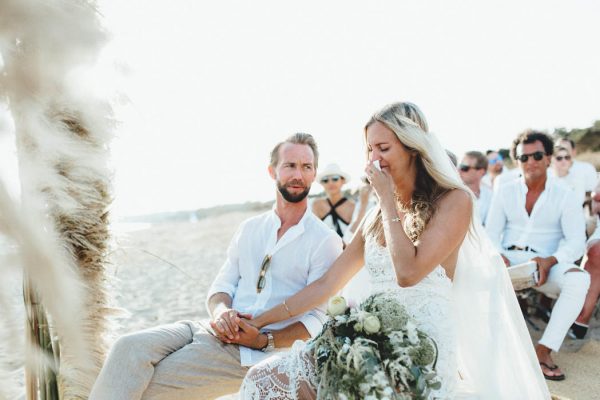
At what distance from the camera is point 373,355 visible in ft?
6.82

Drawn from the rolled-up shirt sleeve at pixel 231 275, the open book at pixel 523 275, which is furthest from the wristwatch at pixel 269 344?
the open book at pixel 523 275

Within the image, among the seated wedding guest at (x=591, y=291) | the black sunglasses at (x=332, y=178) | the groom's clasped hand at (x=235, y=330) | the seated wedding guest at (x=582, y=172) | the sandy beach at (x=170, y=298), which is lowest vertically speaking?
the sandy beach at (x=170, y=298)

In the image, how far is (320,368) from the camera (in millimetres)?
2266

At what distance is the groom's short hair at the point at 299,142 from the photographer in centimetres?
365

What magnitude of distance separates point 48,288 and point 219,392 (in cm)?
284

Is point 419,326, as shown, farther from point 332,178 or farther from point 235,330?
point 332,178

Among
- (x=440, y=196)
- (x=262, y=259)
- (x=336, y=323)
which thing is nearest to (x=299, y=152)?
(x=262, y=259)

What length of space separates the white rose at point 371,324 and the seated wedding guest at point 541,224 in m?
2.82

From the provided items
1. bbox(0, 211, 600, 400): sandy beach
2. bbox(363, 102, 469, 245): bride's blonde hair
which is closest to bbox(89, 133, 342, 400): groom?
bbox(0, 211, 600, 400): sandy beach

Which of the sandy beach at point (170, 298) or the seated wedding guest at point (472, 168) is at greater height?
the seated wedding guest at point (472, 168)

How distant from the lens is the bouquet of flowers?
2033 mm

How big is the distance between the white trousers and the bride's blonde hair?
2.04 meters

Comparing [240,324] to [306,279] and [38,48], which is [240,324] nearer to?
[306,279]

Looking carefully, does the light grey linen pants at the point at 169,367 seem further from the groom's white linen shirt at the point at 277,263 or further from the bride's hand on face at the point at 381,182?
the bride's hand on face at the point at 381,182
